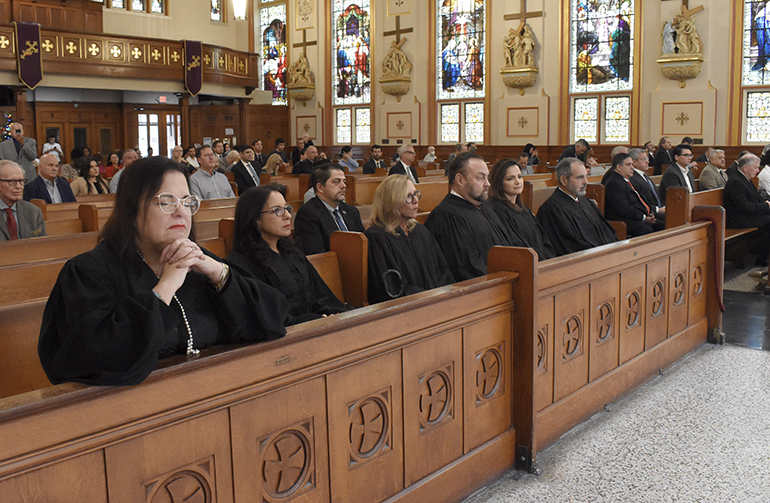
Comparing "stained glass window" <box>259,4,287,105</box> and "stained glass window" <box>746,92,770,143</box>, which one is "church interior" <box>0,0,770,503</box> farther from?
"stained glass window" <box>259,4,287,105</box>

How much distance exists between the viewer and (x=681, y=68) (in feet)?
45.7

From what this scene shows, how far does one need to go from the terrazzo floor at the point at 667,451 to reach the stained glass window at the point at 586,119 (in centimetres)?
1206

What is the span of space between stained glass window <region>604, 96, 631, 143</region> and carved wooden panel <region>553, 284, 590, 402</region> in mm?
12718

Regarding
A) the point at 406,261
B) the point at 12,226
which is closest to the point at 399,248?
the point at 406,261

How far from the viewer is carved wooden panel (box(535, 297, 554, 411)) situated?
315 cm

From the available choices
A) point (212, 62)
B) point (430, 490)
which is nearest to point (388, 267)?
point (430, 490)

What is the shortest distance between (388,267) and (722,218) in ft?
9.17

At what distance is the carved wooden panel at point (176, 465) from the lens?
5.41 ft

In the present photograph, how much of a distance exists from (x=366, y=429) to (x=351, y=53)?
18.2 m

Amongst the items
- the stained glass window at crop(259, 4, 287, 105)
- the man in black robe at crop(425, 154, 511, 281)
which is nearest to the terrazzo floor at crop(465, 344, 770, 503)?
the man in black robe at crop(425, 154, 511, 281)

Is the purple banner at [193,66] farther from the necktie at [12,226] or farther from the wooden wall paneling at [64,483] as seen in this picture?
the wooden wall paneling at [64,483]

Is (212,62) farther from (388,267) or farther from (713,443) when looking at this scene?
(713,443)

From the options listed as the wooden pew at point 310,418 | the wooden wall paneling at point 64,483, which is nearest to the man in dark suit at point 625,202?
the wooden pew at point 310,418

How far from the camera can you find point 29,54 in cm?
1467
